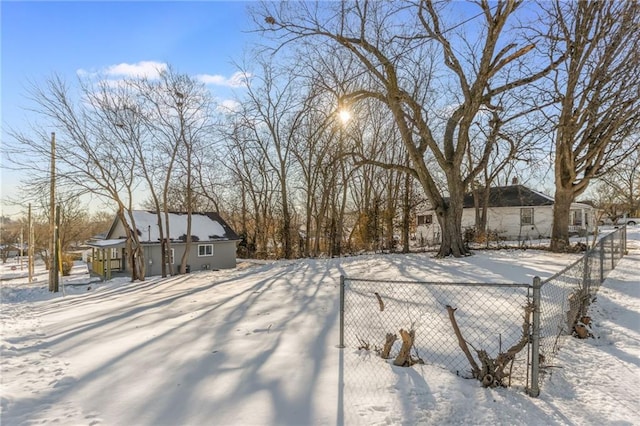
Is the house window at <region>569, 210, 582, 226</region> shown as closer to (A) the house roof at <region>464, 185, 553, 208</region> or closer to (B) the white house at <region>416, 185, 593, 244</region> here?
(B) the white house at <region>416, 185, 593, 244</region>

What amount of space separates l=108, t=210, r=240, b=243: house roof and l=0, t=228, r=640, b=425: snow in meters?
17.1

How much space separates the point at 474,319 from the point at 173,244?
838 inches

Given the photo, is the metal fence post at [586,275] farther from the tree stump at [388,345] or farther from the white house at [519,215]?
the white house at [519,215]

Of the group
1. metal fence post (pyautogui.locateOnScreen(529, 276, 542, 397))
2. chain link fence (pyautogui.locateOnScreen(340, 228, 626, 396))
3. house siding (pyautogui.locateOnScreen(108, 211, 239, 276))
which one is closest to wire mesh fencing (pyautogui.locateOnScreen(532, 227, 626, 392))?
chain link fence (pyautogui.locateOnScreen(340, 228, 626, 396))

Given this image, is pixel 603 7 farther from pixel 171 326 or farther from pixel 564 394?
pixel 171 326

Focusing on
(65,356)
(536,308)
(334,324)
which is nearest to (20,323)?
(65,356)

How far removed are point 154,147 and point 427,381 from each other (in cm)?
1845

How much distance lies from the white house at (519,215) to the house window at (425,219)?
57.0 inches

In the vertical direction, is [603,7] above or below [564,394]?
above

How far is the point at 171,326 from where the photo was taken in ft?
17.9

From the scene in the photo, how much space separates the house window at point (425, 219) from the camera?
31770 mm

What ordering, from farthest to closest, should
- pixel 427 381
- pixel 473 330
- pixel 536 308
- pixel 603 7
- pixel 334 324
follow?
pixel 603 7
pixel 334 324
pixel 473 330
pixel 427 381
pixel 536 308

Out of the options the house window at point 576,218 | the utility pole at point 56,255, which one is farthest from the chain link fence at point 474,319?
the house window at point 576,218

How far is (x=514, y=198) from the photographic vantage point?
28078 millimetres
